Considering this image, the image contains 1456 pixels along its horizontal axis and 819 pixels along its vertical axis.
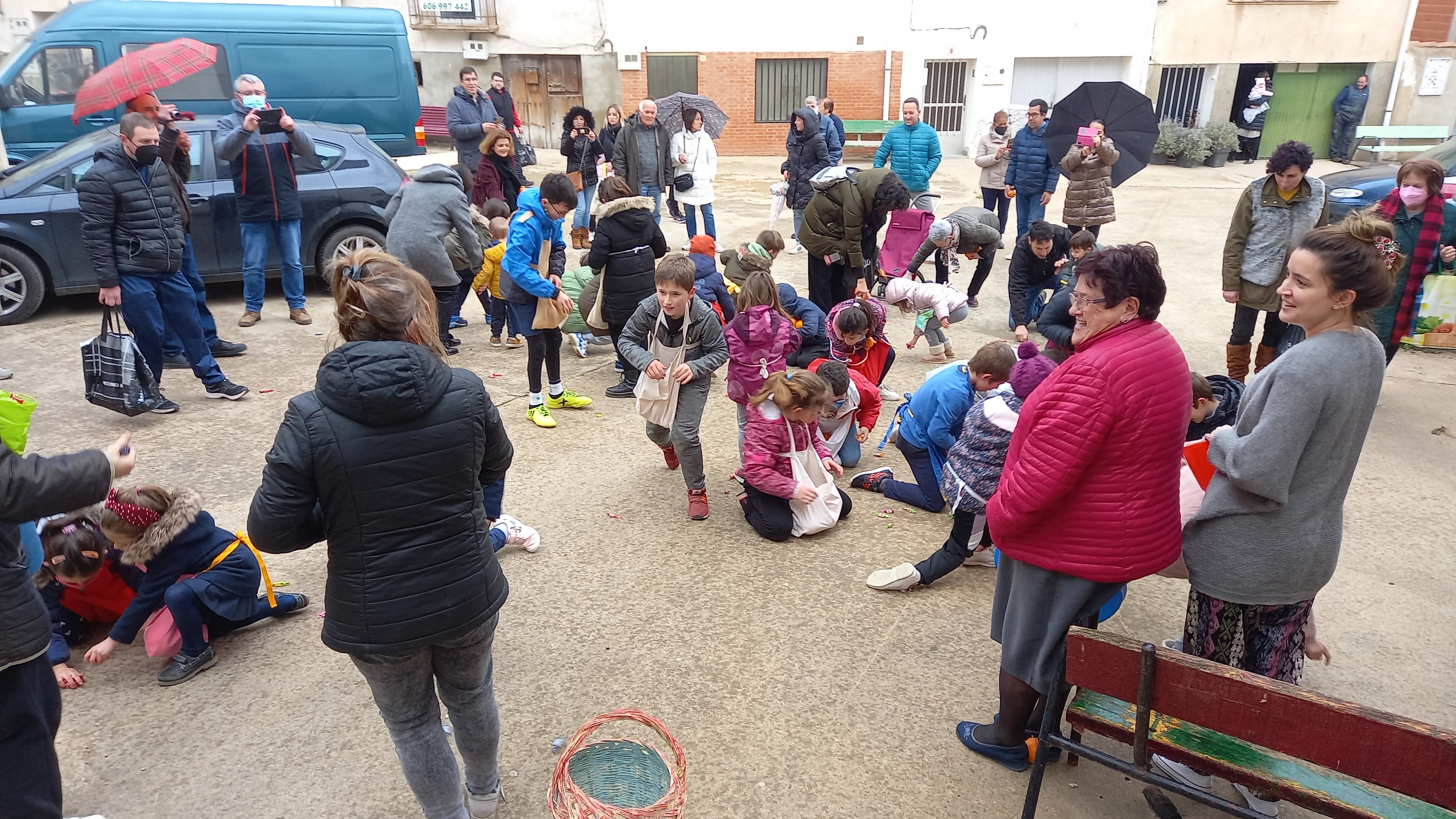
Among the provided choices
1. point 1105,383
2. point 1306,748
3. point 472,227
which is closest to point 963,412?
point 1105,383

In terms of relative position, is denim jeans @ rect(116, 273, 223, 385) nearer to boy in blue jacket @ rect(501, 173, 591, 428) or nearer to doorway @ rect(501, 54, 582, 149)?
boy in blue jacket @ rect(501, 173, 591, 428)

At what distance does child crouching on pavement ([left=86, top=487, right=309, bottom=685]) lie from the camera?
137 inches

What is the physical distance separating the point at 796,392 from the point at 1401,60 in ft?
71.2

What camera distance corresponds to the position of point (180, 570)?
3584mm

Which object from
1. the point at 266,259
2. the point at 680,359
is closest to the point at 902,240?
the point at 680,359

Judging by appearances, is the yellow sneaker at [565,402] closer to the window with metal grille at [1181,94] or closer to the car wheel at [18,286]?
the car wheel at [18,286]

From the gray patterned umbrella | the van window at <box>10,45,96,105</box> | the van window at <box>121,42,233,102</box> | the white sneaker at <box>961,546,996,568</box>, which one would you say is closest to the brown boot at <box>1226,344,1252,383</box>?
the white sneaker at <box>961,546,996,568</box>

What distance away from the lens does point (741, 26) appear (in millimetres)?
19656

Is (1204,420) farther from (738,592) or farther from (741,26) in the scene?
(741,26)

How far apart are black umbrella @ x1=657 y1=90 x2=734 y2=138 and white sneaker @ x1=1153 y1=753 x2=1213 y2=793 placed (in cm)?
907

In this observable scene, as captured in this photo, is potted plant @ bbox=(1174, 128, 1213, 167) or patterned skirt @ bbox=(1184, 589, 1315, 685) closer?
patterned skirt @ bbox=(1184, 589, 1315, 685)

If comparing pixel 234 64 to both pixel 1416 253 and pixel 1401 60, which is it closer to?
pixel 1416 253

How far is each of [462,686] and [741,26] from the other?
19304mm

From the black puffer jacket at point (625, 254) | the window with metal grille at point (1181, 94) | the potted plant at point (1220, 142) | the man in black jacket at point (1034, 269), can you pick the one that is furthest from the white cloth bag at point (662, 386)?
the window with metal grille at point (1181, 94)
